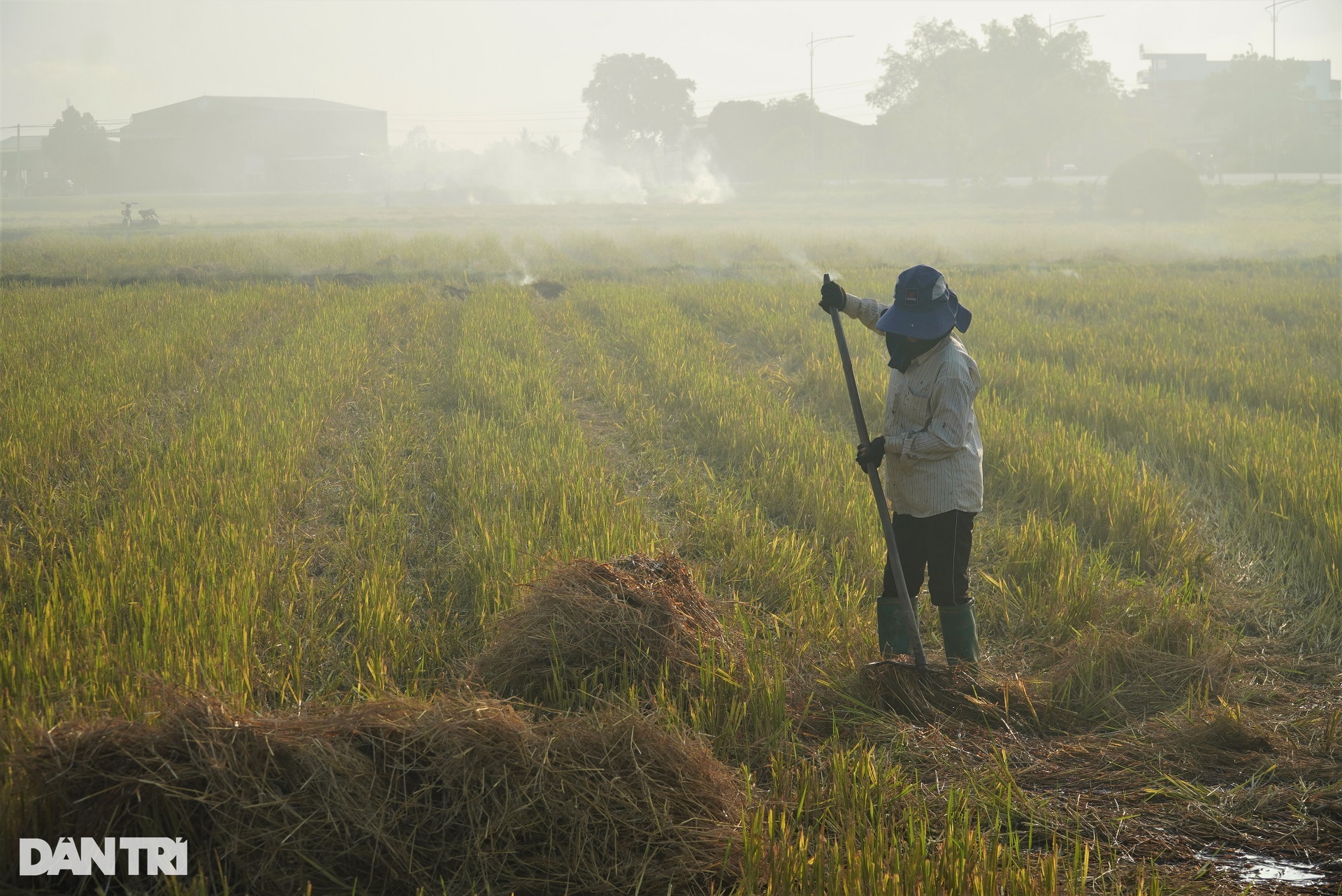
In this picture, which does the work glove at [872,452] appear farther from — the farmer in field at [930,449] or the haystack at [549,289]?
the haystack at [549,289]

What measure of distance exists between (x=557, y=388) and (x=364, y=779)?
6.17 meters

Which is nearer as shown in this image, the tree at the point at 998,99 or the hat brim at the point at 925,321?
the hat brim at the point at 925,321

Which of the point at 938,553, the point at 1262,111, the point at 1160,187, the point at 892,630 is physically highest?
the point at 1262,111

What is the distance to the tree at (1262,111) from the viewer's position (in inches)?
1937

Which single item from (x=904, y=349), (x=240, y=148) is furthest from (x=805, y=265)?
(x=240, y=148)

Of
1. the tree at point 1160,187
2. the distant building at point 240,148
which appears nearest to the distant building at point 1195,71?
the tree at point 1160,187

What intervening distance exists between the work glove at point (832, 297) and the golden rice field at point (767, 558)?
1178mm

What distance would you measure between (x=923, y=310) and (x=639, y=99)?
7397 cm

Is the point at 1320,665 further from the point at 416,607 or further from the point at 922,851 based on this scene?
the point at 416,607

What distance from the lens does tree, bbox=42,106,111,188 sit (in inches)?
2304

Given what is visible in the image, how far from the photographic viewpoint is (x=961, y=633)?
11.2 ft

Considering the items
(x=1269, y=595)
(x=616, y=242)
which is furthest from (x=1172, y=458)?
(x=616, y=242)

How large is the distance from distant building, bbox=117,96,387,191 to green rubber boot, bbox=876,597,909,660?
68374mm

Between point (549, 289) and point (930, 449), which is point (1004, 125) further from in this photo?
point (930, 449)
